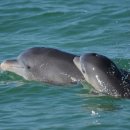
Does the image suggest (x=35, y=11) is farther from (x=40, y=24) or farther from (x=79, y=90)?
(x=79, y=90)

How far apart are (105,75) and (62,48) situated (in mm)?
5287

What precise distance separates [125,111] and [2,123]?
92.8 inches

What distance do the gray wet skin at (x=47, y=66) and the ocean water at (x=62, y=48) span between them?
22cm

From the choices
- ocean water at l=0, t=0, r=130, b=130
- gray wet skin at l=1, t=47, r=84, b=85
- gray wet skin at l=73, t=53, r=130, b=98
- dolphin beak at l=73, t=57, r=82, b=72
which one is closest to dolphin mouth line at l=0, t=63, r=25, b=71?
gray wet skin at l=1, t=47, r=84, b=85

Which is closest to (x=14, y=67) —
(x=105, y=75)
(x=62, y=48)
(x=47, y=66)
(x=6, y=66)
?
(x=6, y=66)

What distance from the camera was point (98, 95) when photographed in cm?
1586

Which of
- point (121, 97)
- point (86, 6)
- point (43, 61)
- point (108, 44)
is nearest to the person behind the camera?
point (121, 97)

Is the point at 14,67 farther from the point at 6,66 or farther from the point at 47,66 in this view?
the point at 47,66

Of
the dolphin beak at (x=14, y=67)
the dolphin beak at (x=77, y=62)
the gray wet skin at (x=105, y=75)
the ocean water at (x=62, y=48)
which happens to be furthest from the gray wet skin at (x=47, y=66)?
the gray wet skin at (x=105, y=75)

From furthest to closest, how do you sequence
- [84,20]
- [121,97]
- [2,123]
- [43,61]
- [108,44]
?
[84,20] → [108,44] → [43,61] → [121,97] → [2,123]

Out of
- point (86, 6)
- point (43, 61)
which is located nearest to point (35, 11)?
point (86, 6)

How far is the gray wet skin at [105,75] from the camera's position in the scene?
51.8 ft

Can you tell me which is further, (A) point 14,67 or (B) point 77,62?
(A) point 14,67

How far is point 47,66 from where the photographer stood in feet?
57.0
